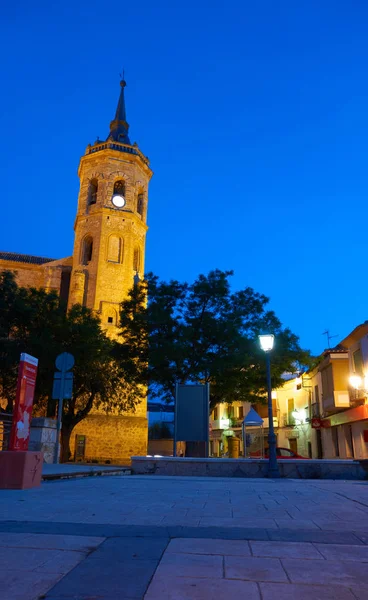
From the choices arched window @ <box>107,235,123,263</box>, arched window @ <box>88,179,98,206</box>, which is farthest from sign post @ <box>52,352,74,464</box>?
arched window @ <box>88,179,98,206</box>

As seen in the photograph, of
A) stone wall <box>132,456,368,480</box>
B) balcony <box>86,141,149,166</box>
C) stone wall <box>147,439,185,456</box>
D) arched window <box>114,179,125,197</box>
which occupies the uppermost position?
balcony <box>86,141,149,166</box>

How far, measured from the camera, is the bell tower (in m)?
37.7

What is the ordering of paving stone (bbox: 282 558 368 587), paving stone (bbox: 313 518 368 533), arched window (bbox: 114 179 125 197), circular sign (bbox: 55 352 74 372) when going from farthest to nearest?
arched window (bbox: 114 179 125 197) < circular sign (bbox: 55 352 74 372) < paving stone (bbox: 313 518 368 533) < paving stone (bbox: 282 558 368 587)

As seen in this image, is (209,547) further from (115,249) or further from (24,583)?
(115,249)

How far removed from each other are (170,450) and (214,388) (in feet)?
83.4

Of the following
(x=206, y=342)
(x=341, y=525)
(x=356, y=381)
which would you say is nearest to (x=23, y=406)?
(x=341, y=525)

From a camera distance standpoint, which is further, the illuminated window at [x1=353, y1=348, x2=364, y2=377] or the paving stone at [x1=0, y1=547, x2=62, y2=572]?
the illuminated window at [x1=353, y1=348, x2=364, y2=377]

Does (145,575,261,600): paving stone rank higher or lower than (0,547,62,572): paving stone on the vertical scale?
lower

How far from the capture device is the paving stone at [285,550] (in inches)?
129

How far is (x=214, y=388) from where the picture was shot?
21766 millimetres

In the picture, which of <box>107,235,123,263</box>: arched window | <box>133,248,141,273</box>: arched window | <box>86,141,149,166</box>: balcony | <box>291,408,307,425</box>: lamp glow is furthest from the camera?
<box>86,141,149,166</box>: balcony

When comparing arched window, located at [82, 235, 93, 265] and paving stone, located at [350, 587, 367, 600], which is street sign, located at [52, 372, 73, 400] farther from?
arched window, located at [82, 235, 93, 265]

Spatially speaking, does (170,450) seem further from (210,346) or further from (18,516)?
(18,516)

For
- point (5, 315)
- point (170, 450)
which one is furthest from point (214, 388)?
point (170, 450)
